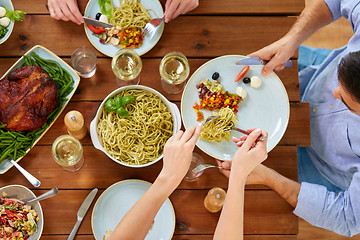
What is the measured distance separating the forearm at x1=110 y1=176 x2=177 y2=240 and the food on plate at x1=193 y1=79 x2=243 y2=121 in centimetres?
50

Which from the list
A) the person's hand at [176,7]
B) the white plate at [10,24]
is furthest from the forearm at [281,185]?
the white plate at [10,24]

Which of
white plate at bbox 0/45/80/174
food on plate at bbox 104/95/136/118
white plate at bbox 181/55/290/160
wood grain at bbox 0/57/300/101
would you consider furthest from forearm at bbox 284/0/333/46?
white plate at bbox 0/45/80/174

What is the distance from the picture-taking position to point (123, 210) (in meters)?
1.79

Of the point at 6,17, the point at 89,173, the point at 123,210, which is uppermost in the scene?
the point at 6,17

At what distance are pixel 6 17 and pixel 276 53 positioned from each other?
1549 mm

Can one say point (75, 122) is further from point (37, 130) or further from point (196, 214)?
point (196, 214)

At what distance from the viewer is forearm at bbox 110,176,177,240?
1458 mm

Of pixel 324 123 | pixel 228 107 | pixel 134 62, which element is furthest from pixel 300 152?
pixel 134 62

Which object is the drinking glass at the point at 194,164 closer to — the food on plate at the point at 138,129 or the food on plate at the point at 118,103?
the food on plate at the point at 138,129

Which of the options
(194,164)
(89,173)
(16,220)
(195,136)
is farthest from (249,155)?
(16,220)

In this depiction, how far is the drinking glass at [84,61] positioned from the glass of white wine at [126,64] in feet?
0.41

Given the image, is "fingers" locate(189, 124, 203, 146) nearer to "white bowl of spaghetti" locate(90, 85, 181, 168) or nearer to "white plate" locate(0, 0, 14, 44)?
"white bowl of spaghetti" locate(90, 85, 181, 168)

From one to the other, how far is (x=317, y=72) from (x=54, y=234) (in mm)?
1970

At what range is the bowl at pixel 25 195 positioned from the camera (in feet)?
5.64
